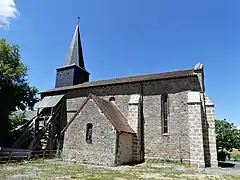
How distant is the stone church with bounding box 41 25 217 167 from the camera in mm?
16875

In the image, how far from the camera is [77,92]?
79.0ft

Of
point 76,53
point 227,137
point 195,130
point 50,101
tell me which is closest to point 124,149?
point 195,130

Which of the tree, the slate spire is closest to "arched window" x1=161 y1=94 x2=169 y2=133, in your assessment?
the slate spire

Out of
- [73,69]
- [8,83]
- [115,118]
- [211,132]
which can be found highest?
[73,69]

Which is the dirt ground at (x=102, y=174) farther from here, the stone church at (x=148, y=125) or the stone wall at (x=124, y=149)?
the stone wall at (x=124, y=149)

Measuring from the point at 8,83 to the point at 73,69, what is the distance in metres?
7.80

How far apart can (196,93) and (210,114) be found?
6.60ft

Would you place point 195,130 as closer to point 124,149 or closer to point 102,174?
point 124,149

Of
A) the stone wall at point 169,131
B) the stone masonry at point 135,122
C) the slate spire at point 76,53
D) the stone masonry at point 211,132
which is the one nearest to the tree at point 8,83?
the slate spire at point 76,53

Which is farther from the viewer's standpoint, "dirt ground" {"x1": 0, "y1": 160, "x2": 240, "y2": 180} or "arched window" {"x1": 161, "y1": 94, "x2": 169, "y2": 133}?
"arched window" {"x1": 161, "y1": 94, "x2": 169, "y2": 133}

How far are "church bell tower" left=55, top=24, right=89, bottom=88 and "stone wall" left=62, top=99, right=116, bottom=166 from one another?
9968mm

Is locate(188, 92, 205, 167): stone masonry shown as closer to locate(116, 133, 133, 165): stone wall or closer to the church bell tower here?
locate(116, 133, 133, 165): stone wall

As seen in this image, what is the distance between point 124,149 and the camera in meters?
17.5

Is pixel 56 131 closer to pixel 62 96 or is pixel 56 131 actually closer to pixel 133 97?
pixel 62 96
